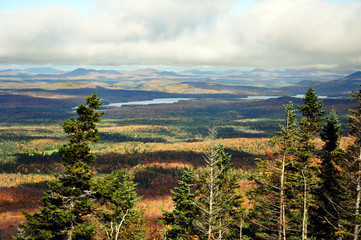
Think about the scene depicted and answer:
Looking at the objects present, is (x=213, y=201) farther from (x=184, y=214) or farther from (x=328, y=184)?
(x=328, y=184)

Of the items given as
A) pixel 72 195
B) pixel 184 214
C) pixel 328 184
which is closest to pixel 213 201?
pixel 72 195

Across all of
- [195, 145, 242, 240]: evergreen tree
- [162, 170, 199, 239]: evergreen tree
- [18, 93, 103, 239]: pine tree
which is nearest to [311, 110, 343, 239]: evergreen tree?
[195, 145, 242, 240]: evergreen tree

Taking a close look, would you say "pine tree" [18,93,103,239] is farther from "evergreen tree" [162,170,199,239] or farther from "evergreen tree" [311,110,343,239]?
"evergreen tree" [311,110,343,239]

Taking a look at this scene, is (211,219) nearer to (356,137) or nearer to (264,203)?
(264,203)

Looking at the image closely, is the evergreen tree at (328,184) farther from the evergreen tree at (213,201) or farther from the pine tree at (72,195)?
the pine tree at (72,195)

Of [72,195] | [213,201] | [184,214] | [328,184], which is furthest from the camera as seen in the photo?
[184,214]

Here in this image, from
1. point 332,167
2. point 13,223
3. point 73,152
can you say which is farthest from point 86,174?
point 13,223

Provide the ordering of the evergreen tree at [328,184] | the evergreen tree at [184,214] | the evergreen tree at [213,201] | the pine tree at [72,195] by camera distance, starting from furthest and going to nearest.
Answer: the evergreen tree at [184,214], the evergreen tree at [328,184], the pine tree at [72,195], the evergreen tree at [213,201]

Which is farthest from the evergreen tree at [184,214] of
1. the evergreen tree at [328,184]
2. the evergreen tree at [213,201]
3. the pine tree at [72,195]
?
the evergreen tree at [328,184]
